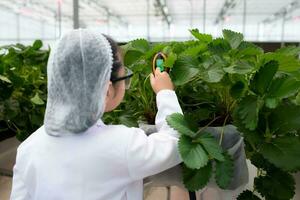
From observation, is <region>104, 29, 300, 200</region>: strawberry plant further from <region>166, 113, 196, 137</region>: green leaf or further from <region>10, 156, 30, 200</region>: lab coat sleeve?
<region>10, 156, 30, 200</region>: lab coat sleeve

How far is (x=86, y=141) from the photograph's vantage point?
78cm

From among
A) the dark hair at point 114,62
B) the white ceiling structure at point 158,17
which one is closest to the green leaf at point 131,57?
the dark hair at point 114,62

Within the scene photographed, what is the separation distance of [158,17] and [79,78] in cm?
731

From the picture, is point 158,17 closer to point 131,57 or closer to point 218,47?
point 131,57

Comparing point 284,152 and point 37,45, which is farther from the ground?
point 37,45

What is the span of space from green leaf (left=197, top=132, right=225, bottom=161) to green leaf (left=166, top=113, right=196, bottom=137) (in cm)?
2

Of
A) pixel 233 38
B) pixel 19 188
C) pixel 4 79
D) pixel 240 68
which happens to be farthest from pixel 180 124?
pixel 4 79

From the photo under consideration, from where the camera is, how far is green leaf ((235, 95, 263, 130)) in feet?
2.27

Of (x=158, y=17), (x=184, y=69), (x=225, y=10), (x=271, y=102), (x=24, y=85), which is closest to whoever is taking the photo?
(x=271, y=102)

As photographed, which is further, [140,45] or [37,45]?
[37,45]

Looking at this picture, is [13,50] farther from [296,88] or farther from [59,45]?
[296,88]

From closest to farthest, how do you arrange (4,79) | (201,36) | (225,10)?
(201,36) → (4,79) → (225,10)

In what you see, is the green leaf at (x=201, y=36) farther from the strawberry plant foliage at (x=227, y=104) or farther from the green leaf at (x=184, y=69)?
the green leaf at (x=184, y=69)

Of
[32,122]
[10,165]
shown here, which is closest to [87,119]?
[32,122]
